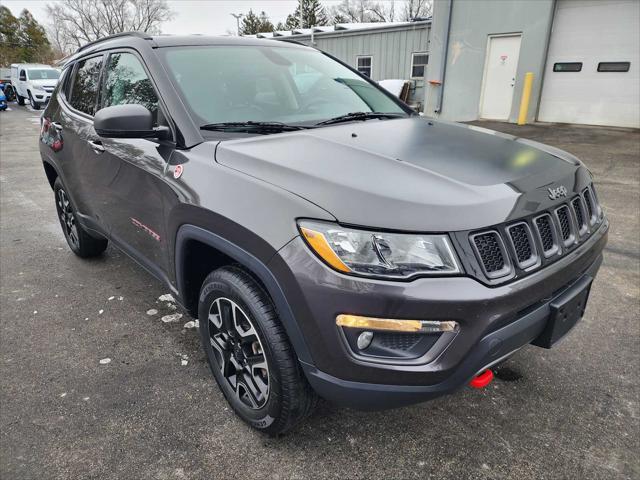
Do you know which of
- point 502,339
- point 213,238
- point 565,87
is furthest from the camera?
point 565,87

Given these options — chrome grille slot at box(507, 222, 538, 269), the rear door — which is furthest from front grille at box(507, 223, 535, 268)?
the rear door

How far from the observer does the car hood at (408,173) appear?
1.56 meters

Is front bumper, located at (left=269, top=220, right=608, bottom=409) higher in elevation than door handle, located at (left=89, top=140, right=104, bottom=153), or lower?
lower

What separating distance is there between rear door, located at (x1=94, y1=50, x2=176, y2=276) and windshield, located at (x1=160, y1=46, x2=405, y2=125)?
215 millimetres

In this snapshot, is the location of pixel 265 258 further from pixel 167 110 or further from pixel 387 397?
→ pixel 167 110

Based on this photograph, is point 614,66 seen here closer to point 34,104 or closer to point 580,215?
point 580,215

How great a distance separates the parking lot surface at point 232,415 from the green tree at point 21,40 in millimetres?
54479

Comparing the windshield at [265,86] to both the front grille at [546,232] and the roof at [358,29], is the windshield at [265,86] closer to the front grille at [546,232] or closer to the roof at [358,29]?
the front grille at [546,232]

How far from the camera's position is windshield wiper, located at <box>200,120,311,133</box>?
2221 mm

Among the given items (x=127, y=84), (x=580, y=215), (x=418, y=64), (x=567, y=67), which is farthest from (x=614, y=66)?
(x=127, y=84)

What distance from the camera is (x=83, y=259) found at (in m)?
4.19

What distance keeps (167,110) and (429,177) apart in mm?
1352

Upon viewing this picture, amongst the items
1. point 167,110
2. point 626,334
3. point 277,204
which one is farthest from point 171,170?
point 626,334

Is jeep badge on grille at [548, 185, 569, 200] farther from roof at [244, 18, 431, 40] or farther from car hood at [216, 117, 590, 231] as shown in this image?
roof at [244, 18, 431, 40]
